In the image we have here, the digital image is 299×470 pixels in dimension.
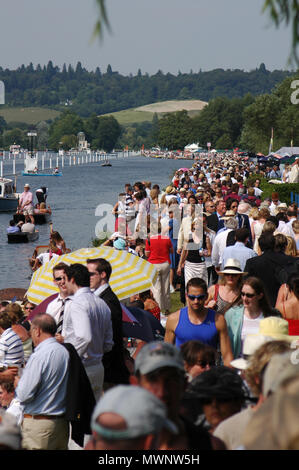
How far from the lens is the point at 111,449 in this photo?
9.36 ft

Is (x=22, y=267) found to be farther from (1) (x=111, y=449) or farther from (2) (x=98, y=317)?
(1) (x=111, y=449)

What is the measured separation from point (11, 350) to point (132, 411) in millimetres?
5234

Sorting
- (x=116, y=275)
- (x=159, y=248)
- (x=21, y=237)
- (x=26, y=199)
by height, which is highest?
(x=116, y=275)

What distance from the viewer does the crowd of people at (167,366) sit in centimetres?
279

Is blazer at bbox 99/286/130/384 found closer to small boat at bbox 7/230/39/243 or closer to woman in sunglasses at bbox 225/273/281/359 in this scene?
woman in sunglasses at bbox 225/273/281/359

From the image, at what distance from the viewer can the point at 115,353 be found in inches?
273

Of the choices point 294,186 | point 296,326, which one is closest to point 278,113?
point 294,186

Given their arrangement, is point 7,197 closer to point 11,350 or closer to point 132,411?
point 11,350

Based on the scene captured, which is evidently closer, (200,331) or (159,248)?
(200,331)

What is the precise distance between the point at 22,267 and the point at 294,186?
1084 centimetres

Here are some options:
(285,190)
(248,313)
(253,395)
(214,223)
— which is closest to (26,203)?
(285,190)

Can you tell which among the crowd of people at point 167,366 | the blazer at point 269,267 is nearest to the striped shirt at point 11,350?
the crowd of people at point 167,366

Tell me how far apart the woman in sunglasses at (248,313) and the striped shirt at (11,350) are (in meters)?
2.17

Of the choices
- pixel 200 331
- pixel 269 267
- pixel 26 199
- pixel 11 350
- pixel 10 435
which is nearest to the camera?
pixel 10 435
